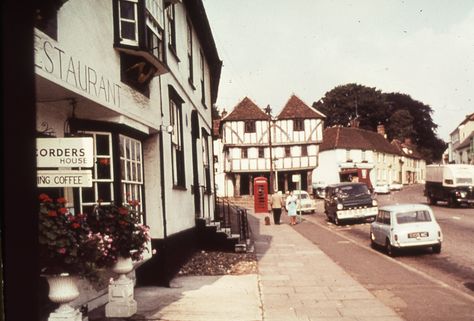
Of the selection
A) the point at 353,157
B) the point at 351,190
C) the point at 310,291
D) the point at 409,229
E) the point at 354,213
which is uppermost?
the point at 353,157

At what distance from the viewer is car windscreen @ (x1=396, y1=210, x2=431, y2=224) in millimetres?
16531

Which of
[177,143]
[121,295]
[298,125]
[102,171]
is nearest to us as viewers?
[121,295]

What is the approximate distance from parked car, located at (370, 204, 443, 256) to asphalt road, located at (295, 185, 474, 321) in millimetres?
378

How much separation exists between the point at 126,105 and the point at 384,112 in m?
77.7

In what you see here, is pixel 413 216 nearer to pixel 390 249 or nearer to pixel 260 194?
pixel 390 249

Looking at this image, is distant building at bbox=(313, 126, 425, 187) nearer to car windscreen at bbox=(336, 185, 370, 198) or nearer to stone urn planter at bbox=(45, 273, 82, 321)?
car windscreen at bbox=(336, 185, 370, 198)

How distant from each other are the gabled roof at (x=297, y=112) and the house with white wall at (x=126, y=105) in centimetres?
4413

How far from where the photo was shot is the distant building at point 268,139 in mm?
57844

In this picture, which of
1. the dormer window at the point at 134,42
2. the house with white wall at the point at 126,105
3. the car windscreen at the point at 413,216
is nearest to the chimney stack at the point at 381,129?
the car windscreen at the point at 413,216

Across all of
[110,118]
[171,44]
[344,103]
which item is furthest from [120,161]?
[344,103]

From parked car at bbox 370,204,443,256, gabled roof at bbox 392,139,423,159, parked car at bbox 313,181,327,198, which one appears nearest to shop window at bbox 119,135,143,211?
parked car at bbox 370,204,443,256

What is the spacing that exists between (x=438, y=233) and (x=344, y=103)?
63935 millimetres

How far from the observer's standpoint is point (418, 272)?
12977 millimetres

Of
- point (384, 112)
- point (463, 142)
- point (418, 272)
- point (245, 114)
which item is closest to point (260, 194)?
point (245, 114)
